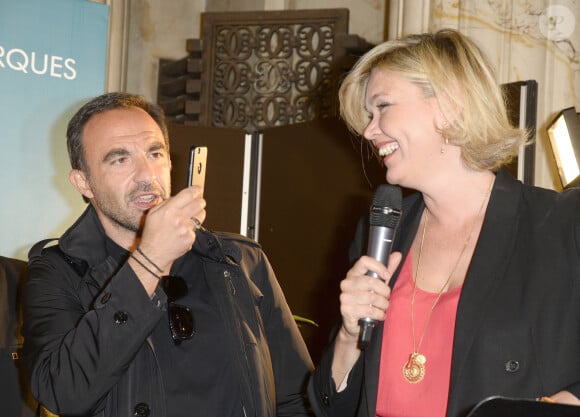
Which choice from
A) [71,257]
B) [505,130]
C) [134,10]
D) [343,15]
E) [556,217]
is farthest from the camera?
[134,10]

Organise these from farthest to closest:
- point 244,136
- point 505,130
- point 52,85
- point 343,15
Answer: point 343,15 → point 244,136 → point 52,85 → point 505,130

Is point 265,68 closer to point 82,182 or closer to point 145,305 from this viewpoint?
point 82,182

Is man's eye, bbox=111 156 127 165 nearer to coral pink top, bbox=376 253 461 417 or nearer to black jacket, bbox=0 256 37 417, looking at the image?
black jacket, bbox=0 256 37 417

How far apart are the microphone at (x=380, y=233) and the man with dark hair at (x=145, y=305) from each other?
50cm

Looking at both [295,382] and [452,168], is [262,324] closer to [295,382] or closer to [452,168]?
[295,382]

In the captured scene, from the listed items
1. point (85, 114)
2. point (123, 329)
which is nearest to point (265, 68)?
point (85, 114)


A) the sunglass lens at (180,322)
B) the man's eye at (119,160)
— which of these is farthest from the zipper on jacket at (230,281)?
the man's eye at (119,160)

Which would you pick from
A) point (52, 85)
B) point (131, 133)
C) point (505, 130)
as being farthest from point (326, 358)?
point (52, 85)

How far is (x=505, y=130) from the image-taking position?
2.28 meters

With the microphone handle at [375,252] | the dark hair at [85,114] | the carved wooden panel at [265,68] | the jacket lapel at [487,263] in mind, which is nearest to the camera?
the microphone handle at [375,252]

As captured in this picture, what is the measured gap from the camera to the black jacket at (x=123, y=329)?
2.20 m

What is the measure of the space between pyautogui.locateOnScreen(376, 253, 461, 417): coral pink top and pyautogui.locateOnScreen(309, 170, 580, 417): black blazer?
43 millimetres

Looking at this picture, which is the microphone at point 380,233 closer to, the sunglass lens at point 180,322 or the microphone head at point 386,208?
the microphone head at point 386,208

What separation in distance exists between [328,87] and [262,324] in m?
3.40
